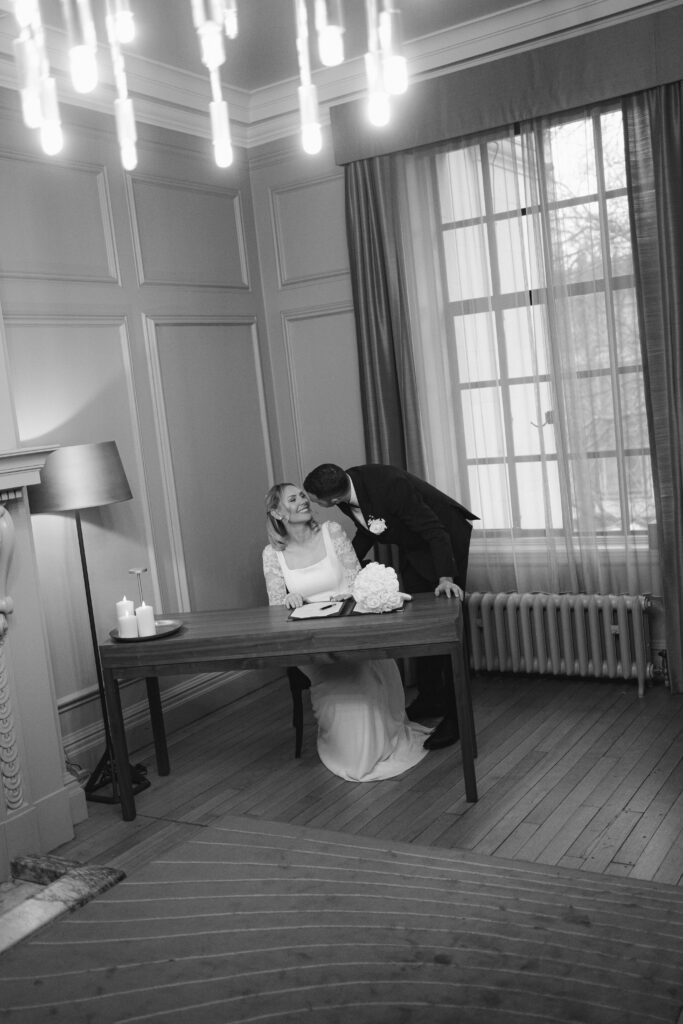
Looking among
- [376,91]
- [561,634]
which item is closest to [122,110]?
[376,91]

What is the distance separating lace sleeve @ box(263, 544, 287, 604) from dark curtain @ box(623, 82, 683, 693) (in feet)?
5.94

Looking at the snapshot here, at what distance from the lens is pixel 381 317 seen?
5.24 metres

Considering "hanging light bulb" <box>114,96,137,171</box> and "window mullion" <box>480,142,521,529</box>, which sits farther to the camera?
"window mullion" <box>480,142,521,529</box>

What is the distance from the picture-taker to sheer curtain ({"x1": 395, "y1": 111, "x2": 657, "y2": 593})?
472 centimetres

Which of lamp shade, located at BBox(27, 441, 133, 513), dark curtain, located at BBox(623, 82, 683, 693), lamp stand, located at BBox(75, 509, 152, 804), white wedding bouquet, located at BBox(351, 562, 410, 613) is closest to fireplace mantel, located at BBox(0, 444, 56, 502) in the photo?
lamp shade, located at BBox(27, 441, 133, 513)

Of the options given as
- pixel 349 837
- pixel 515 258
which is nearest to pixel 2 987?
pixel 349 837

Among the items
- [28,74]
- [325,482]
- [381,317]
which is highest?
[28,74]

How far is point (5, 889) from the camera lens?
137 inches

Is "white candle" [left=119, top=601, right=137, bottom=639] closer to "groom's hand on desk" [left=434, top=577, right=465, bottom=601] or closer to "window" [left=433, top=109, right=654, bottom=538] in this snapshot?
"groom's hand on desk" [left=434, top=577, right=465, bottom=601]

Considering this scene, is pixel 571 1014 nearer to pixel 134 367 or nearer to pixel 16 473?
pixel 16 473

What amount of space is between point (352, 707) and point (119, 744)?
0.97 metres

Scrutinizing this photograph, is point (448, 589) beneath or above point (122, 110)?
beneath

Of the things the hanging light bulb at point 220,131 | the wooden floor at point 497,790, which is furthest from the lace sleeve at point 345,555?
the hanging light bulb at point 220,131

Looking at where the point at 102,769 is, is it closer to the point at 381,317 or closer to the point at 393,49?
the point at 381,317
